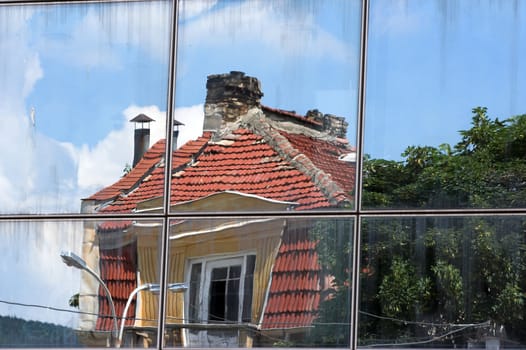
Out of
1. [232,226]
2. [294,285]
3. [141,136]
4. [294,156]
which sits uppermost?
[141,136]

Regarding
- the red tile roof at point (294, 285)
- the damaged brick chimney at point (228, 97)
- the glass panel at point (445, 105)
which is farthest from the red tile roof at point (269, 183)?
the glass panel at point (445, 105)

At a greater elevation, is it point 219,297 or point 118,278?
point 118,278

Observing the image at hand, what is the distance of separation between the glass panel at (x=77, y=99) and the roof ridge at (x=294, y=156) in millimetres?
713

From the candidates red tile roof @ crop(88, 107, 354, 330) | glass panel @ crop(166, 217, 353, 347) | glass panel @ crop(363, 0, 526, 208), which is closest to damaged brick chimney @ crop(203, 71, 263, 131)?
red tile roof @ crop(88, 107, 354, 330)

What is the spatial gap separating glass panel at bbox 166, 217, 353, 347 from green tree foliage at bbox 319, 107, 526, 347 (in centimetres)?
7

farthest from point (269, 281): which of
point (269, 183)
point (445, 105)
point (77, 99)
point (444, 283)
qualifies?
point (77, 99)

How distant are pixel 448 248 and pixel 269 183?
4.69ft

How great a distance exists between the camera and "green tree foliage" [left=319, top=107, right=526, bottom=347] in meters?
9.88

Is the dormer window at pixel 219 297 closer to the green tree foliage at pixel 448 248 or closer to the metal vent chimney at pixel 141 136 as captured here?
the green tree foliage at pixel 448 248

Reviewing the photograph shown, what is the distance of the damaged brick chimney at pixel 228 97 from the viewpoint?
10.6 m

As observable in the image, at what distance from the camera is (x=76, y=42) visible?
1091 cm

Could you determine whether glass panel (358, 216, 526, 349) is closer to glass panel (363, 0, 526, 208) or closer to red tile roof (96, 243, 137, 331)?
glass panel (363, 0, 526, 208)

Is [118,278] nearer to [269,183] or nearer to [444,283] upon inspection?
[269,183]

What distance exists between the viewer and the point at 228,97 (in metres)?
10.6
